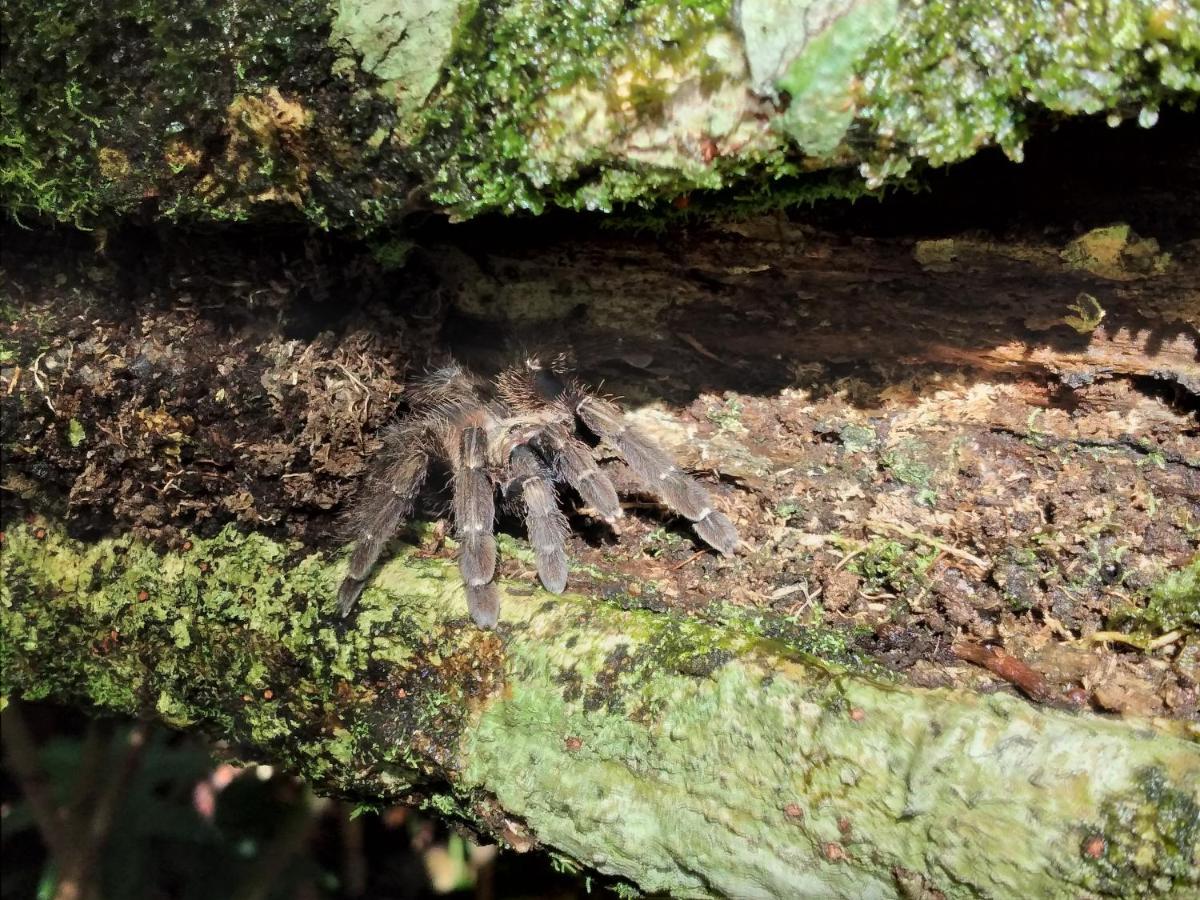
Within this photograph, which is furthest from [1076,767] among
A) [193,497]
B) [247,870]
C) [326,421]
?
[247,870]

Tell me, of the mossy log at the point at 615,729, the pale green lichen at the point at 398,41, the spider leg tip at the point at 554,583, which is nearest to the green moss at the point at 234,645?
the mossy log at the point at 615,729

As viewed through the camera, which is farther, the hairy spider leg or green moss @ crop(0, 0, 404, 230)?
the hairy spider leg

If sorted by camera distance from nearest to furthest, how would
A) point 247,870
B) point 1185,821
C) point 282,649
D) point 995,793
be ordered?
point 1185,821 → point 995,793 → point 282,649 → point 247,870

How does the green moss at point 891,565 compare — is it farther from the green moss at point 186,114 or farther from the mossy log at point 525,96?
the green moss at point 186,114

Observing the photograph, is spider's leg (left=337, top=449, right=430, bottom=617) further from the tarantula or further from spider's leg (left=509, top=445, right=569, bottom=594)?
spider's leg (left=509, top=445, right=569, bottom=594)

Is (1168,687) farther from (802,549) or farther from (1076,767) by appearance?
(802,549)

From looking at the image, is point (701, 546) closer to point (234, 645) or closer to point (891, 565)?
Result: point (891, 565)

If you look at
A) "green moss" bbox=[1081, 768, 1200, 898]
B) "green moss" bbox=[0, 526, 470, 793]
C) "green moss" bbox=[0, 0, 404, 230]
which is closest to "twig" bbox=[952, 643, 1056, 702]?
"green moss" bbox=[1081, 768, 1200, 898]
